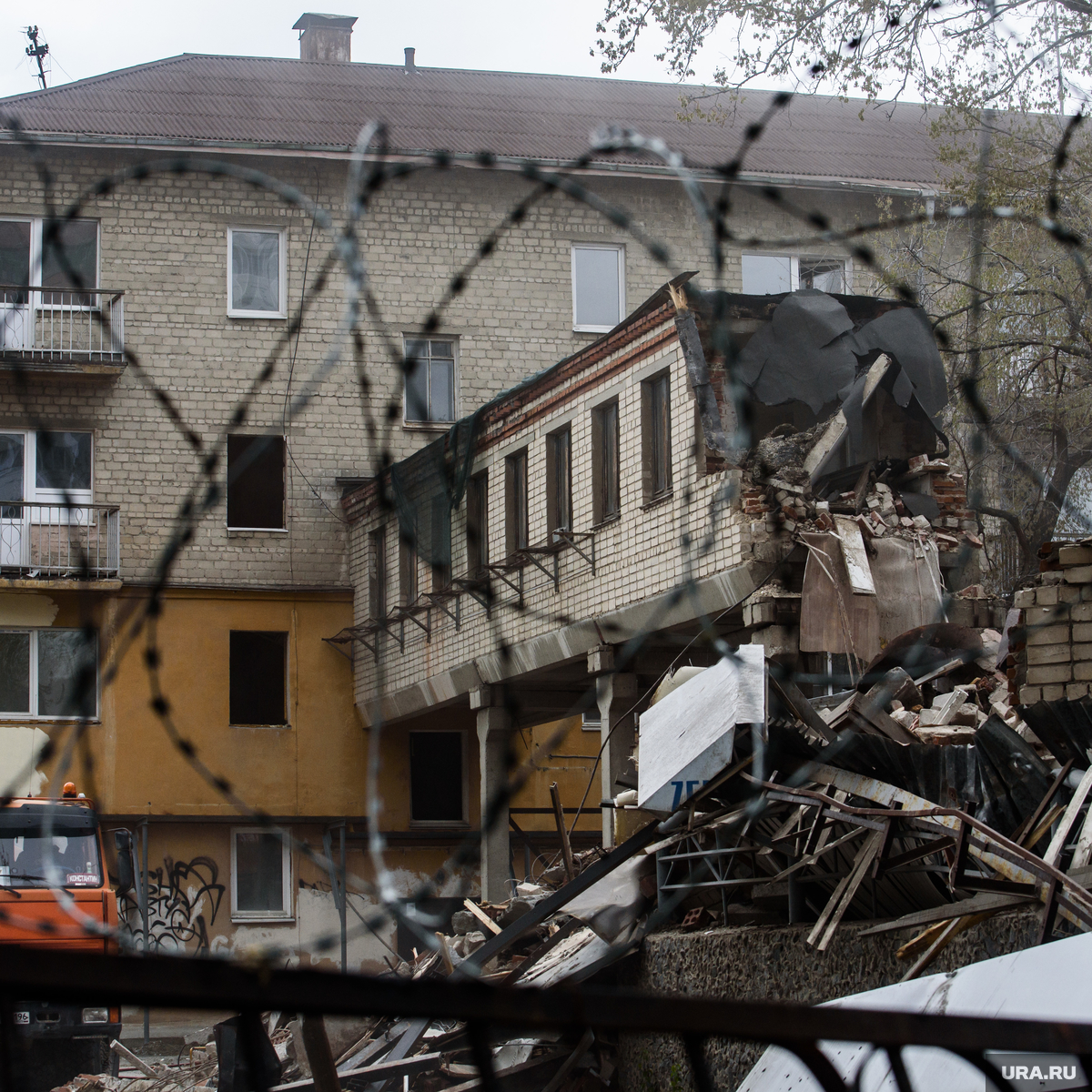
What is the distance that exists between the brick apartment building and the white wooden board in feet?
35.4

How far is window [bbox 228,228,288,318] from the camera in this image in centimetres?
2491

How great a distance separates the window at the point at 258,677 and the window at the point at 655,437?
961cm

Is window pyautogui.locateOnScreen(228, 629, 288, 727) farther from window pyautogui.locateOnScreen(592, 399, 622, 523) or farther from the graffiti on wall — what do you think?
window pyautogui.locateOnScreen(592, 399, 622, 523)

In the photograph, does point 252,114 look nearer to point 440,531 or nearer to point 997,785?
point 440,531

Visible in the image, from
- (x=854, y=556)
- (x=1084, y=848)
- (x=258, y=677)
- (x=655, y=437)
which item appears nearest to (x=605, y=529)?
(x=655, y=437)

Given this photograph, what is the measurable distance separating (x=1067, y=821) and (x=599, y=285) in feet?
64.8

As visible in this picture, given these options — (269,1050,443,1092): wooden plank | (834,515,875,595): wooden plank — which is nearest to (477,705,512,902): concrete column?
(834,515,875,595): wooden plank

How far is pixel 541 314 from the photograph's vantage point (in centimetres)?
2559

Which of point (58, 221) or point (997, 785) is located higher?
point (58, 221)

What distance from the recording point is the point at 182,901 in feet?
74.5

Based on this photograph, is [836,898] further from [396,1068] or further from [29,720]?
[29,720]

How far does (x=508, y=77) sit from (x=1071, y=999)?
26.1 metres

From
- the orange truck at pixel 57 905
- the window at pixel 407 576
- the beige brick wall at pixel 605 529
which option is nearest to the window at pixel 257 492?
the window at pixel 407 576

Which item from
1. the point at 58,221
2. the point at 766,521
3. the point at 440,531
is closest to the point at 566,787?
the point at 440,531
